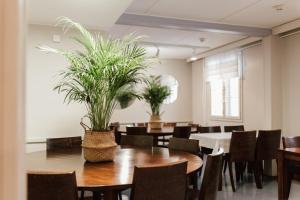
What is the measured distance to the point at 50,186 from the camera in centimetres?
154

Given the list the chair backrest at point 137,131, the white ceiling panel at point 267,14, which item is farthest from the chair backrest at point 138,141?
the white ceiling panel at point 267,14

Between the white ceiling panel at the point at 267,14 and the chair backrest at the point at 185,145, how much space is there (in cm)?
209

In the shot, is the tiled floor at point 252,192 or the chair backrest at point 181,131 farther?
the chair backrest at point 181,131

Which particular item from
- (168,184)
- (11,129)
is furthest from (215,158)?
(11,129)

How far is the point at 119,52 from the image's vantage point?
2191 millimetres

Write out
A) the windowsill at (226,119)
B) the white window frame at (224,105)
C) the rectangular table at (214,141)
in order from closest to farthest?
the rectangular table at (214,141)
the white window frame at (224,105)
the windowsill at (226,119)

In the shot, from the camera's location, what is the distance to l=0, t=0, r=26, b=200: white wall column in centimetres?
52

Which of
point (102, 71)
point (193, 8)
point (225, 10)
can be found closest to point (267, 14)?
point (225, 10)

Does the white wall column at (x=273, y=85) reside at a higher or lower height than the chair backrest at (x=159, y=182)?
higher

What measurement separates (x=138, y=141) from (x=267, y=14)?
2.64 metres

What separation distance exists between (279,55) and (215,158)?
377 centimetres

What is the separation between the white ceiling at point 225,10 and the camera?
3.71 m

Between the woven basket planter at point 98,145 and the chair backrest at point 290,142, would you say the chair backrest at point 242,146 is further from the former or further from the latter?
the woven basket planter at point 98,145

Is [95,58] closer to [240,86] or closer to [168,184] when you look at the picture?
[168,184]
